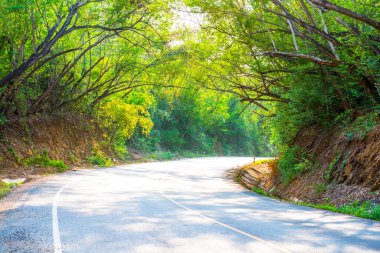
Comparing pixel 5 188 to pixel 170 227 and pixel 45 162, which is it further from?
pixel 170 227

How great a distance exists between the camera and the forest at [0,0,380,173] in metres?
14.0

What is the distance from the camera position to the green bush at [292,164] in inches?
691

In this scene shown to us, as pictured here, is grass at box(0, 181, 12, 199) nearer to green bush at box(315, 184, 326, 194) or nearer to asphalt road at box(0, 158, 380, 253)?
asphalt road at box(0, 158, 380, 253)

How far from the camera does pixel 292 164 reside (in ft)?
62.6

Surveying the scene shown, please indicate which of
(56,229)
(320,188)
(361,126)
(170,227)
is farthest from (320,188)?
(56,229)

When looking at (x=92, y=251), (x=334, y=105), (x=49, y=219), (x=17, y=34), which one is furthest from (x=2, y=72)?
(x=92, y=251)

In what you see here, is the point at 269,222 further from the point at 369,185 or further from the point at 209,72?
the point at 209,72

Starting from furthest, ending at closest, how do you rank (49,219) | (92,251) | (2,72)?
(2,72) < (49,219) < (92,251)

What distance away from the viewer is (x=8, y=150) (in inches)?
847

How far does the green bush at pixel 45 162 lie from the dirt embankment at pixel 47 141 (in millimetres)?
227

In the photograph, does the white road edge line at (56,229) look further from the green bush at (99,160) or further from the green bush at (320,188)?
the green bush at (99,160)

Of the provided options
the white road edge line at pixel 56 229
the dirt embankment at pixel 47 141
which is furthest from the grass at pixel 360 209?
the dirt embankment at pixel 47 141

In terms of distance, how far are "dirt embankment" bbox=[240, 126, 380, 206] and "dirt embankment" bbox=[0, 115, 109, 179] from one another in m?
12.8

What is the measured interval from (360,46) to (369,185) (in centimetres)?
453
